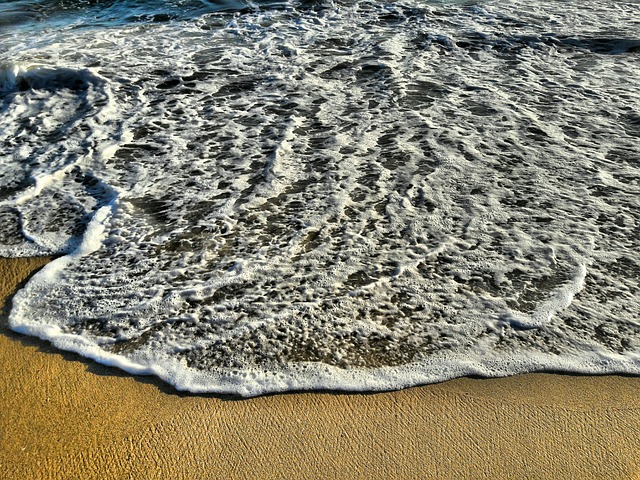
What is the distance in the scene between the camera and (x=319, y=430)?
7.72 feet

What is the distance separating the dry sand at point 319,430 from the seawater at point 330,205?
0.37 ft

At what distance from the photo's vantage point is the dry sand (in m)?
Answer: 2.20

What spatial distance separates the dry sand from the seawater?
11cm

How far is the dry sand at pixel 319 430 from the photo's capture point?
2.20 metres

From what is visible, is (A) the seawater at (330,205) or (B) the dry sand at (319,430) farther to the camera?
(A) the seawater at (330,205)

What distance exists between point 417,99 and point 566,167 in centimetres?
161

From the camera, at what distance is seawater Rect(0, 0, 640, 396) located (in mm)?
2752

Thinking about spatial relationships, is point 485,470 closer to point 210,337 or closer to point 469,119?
point 210,337

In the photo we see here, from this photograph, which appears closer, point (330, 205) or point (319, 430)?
point (319, 430)

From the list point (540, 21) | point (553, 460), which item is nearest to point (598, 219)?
Result: point (553, 460)

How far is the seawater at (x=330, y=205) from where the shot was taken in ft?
9.03

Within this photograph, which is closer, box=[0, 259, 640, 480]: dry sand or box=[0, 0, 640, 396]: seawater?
box=[0, 259, 640, 480]: dry sand

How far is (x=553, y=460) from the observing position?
7.26ft

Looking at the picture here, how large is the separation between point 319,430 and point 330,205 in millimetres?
1719
